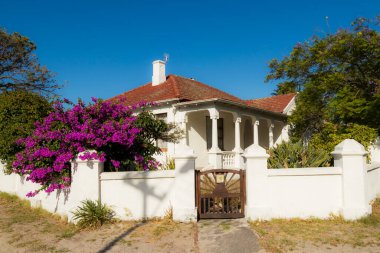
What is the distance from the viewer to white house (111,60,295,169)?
15.2m

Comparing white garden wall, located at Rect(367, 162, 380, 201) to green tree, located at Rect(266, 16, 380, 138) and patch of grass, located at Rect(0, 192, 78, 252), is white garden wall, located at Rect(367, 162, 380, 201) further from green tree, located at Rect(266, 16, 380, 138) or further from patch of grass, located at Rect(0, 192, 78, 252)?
patch of grass, located at Rect(0, 192, 78, 252)

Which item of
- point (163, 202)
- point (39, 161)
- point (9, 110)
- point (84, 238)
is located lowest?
point (84, 238)

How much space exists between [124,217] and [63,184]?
1738mm

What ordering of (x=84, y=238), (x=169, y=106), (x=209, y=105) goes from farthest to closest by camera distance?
(x=169, y=106)
(x=209, y=105)
(x=84, y=238)

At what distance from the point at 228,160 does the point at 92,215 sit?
29.6 feet

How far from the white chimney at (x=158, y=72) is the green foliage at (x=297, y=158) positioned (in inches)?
448

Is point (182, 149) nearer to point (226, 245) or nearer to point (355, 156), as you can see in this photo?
point (226, 245)

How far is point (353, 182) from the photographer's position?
7.43 meters

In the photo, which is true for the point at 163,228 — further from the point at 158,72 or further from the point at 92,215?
the point at 158,72

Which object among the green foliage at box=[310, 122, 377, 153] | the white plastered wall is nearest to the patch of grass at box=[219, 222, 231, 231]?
the green foliage at box=[310, 122, 377, 153]

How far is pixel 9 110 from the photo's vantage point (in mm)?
10469

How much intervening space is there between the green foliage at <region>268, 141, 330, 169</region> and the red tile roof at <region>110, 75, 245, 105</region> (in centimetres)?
744

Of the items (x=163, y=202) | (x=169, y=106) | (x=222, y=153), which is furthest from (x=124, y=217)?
(x=169, y=106)

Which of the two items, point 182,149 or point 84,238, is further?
point 182,149
